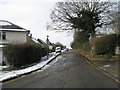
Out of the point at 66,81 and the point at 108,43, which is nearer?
the point at 66,81

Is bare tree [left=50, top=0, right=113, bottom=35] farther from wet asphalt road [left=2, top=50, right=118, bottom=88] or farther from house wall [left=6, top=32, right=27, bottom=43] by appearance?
wet asphalt road [left=2, top=50, right=118, bottom=88]

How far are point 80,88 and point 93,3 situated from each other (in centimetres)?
3253

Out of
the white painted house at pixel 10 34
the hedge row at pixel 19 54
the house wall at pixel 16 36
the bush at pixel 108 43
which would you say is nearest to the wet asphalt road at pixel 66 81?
the hedge row at pixel 19 54

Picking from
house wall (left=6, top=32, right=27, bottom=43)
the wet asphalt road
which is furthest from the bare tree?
the wet asphalt road

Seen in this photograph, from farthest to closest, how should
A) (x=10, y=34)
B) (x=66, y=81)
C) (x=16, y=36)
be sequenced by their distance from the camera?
(x=16, y=36)
(x=10, y=34)
(x=66, y=81)

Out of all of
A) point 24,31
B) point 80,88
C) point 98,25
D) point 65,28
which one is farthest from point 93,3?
point 80,88

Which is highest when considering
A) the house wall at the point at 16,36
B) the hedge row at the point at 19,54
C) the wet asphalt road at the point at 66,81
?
the house wall at the point at 16,36

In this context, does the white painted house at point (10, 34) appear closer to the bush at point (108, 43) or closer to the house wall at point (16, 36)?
the house wall at point (16, 36)

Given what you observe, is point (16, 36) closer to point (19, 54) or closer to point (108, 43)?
point (19, 54)

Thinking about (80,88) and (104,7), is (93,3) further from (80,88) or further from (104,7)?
(80,88)

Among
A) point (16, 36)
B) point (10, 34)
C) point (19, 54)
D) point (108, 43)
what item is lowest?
point (19, 54)

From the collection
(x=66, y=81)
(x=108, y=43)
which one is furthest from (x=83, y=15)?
(x=66, y=81)

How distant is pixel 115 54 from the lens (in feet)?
86.5

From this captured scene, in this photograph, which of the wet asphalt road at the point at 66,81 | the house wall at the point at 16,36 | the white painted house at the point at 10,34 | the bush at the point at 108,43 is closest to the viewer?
the wet asphalt road at the point at 66,81
